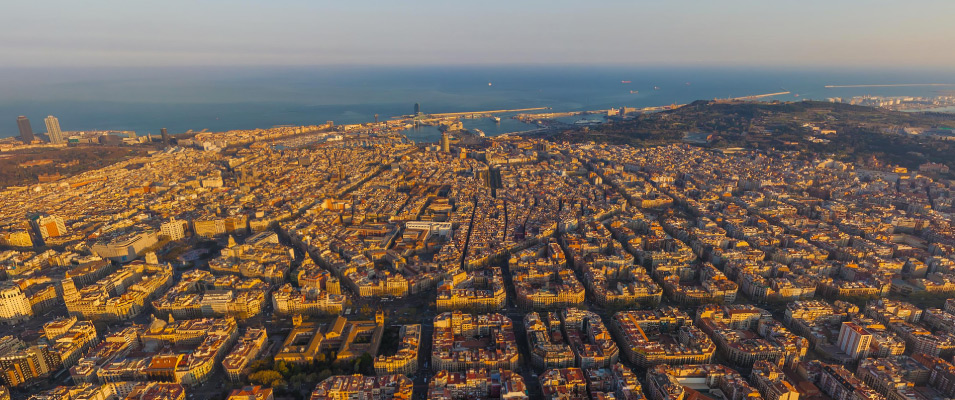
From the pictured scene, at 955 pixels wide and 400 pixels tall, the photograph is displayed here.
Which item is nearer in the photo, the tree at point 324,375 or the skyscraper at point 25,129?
the tree at point 324,375

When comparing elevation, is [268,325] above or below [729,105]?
below

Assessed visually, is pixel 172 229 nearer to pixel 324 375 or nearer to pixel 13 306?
pixel 13 306

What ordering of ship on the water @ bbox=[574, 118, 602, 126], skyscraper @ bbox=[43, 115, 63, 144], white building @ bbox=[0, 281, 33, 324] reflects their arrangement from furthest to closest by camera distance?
ship on the water @ bbox=[574, 118, 602, 126], skyscraper @ bbox=[43, 115, 63, 144], white building @ bbox=[0, 281, 33, 324]

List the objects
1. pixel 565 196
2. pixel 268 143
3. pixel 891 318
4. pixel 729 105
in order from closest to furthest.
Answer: pixel 891 318 → pixel 565 196 → pixel 268 143 → pixel 729 105

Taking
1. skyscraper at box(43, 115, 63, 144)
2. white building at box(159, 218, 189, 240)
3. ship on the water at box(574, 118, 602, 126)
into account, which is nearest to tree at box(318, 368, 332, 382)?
white building at box(159, 218, 189, 240)

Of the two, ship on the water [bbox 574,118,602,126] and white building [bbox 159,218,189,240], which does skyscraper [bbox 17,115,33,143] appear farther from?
ship on the water [bbox 574,118,602,126]

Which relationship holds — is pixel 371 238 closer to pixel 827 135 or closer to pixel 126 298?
pixel 126 298

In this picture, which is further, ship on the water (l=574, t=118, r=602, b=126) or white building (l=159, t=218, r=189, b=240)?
ship on the water (l=574, t=118, r=602, b=126)

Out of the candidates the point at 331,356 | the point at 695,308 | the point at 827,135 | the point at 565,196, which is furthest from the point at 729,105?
the point at 331,356

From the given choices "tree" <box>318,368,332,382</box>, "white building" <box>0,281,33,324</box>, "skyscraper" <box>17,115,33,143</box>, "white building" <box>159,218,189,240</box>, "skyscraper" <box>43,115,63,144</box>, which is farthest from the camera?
"skyscraper" <box>43,115,63,144</box>

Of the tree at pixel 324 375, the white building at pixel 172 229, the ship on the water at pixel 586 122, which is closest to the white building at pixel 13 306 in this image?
the white building at pixel 172 229

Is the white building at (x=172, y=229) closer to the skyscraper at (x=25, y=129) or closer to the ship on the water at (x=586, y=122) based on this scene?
the skyscraper at (x=25, y=129)
